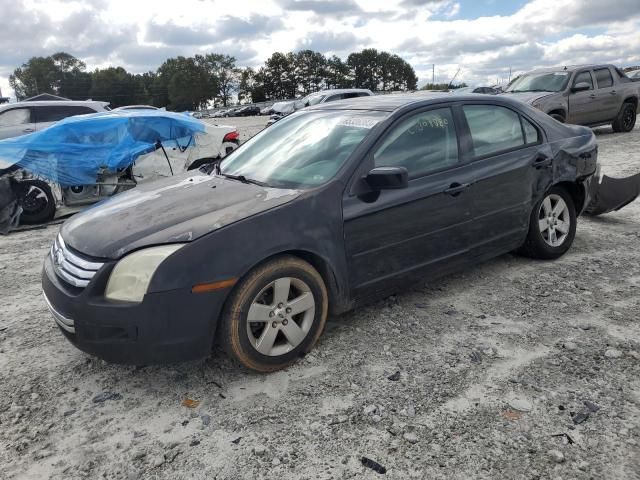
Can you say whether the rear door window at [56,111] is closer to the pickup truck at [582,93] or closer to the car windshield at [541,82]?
the pickup truck at [582,93]

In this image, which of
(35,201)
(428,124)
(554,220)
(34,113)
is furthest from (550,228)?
(34,113)

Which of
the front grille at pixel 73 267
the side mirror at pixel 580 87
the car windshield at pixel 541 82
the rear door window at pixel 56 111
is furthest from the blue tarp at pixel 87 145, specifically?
the side mirror at pixel 580 87

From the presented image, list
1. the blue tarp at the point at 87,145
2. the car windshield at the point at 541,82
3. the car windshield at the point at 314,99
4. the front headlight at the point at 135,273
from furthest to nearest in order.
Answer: the car windshield at the point at 314,99 → the car windshield at the point at 541,82 → the blue tarp at the point at 87,145 → the front headlight at the point at 135,273

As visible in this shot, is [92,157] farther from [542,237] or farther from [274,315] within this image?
[542,237]

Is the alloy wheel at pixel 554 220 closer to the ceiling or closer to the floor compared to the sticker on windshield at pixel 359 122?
closer to the floor

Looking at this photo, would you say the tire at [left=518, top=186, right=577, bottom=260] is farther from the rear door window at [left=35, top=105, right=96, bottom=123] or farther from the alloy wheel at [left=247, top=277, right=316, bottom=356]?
the rear door window at [left=35, top=105, right=96, bottom=123]

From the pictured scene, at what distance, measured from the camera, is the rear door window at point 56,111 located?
1120 cm

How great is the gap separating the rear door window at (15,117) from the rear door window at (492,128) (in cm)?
1047

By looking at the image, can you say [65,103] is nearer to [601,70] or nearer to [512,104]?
[512,104]

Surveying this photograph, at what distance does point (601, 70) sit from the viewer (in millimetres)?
12383

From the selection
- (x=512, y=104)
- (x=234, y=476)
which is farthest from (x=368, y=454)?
(x=512, y=104)

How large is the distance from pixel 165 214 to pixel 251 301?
748 mm

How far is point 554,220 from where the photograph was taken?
460cm

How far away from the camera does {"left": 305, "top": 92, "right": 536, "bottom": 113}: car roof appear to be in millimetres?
3732
